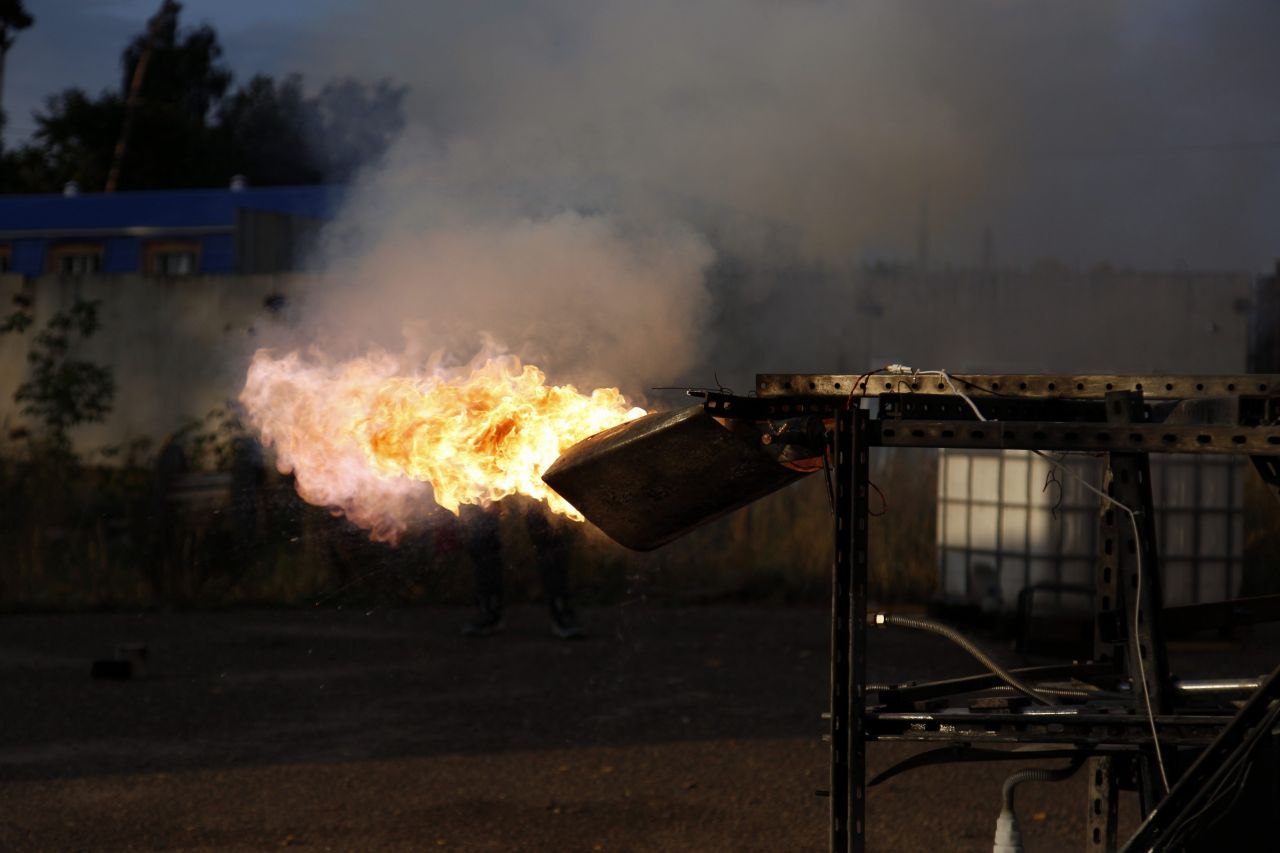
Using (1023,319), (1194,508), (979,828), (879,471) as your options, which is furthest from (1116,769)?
(1023,319)

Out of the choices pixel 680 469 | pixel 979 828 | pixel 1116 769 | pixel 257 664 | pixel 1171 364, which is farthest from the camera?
pixel 1171 364

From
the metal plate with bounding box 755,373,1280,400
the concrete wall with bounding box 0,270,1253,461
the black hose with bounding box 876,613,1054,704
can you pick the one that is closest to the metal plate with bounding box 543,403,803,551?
the metal plate with bounding box 755,373,1280,400

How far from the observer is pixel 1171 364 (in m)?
14.7

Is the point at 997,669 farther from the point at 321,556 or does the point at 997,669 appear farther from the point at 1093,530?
the point at 321,556

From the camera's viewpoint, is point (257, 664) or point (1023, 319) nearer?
point (257, 664)

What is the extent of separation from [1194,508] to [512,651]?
15.8ft

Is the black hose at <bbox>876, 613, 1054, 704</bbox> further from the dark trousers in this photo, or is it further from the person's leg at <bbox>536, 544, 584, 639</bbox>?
the person's leg at <bbox>536, 544, 584, 639</bbox>

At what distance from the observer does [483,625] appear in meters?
10.3

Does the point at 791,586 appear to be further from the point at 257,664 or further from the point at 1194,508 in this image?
the point at 257,664

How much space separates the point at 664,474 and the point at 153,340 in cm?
1603

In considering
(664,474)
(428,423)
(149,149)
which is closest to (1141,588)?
(664,474)

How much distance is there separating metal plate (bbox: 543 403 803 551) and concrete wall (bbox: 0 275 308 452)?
14338 millimetres

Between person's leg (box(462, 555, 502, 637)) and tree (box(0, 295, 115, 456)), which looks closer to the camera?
person's leg (box(462, 555, 502, 637))

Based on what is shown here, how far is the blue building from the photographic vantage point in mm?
26578
